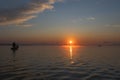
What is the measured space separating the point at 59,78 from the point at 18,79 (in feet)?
17.7

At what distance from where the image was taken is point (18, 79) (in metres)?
21.1

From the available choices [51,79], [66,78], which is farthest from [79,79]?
[51,79]

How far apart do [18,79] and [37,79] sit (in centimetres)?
250

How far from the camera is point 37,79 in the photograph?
20.9 metres

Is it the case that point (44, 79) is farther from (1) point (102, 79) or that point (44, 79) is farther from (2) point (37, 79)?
(1) point (102, 79)

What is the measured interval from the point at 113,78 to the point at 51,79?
335 inches

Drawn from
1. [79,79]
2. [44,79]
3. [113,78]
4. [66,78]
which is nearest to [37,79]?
[44,79]

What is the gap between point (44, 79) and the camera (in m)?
21.0

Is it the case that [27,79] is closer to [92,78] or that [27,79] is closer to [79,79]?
[79,79]

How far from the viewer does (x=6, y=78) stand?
2164 centimetres

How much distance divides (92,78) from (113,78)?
2945 millimetres

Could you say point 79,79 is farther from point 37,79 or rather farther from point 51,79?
point 37,79

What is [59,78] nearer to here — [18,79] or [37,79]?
[37,79]

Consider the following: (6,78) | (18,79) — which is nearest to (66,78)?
(18,79)
